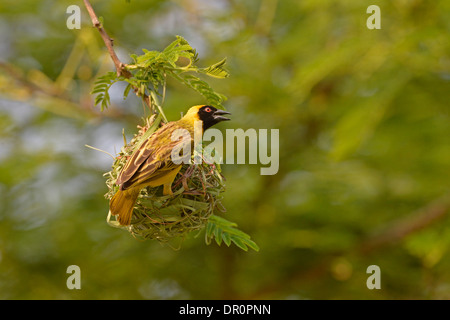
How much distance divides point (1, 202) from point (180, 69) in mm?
4029

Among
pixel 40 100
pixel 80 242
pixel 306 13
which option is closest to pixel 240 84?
pixel 306 13

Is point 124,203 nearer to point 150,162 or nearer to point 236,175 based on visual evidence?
point 150,162

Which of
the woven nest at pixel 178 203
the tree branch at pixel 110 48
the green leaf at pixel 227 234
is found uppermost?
the tree branch at pixel 110 48

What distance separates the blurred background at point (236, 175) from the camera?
500 centimetres

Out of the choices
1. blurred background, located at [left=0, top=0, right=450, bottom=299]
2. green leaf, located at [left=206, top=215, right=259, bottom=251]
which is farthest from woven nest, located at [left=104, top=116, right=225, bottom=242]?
blurred background, located at [left=0, top=0, right=450, bottom=299]

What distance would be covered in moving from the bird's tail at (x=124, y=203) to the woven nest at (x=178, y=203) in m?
0.12

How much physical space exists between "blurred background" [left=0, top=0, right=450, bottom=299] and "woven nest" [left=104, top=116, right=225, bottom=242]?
209cm

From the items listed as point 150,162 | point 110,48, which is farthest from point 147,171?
point 110,48

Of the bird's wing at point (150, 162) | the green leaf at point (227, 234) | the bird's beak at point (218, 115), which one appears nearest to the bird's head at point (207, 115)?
the bird's beak at point (218, 115)

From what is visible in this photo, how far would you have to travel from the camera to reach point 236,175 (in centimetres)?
536

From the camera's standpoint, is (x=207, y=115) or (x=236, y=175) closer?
(x=207, y=115)

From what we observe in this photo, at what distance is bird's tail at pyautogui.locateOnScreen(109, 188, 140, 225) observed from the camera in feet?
7.21

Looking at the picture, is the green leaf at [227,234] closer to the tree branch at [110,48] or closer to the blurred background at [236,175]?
Answer: the tree branch at [110,48]

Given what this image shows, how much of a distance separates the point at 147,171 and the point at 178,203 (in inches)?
14.0
